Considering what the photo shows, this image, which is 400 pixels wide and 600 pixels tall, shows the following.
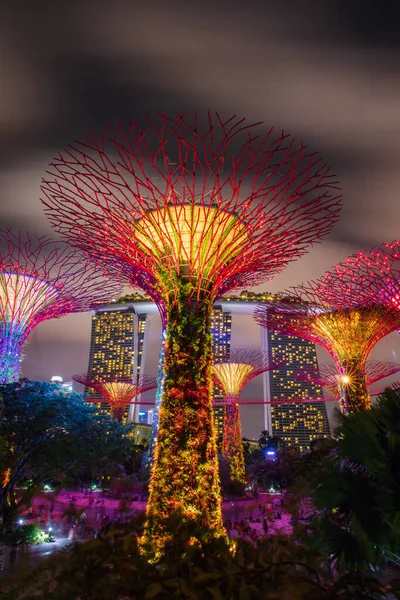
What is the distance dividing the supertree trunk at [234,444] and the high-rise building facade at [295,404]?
2216 inches

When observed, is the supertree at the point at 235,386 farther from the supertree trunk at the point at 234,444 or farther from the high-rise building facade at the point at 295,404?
the high-rise building facade at the point at 295,404

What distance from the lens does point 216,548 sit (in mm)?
1699

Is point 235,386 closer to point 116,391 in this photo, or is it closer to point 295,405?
point 116,391

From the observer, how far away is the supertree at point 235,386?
82.6 ft

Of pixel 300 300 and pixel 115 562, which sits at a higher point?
pixel 300 300

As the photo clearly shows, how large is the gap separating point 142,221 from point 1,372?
10.2 meters

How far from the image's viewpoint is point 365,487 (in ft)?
10.7

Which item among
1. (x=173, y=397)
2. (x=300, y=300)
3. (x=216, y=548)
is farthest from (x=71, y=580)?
(x=300, y=300)

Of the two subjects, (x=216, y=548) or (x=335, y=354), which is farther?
(x=335, y=354)

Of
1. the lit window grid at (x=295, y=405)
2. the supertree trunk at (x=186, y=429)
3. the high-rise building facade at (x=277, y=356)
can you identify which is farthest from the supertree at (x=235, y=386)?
the lit window grid at (x=295, y=405)

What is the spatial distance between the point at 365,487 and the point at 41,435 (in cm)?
1358

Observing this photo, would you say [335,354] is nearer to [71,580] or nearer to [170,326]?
[170,326]

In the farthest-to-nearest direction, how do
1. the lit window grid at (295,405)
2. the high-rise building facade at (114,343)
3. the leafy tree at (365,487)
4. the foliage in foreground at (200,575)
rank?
the high-rise building facade at (114,343) < the lit window grid at (295,405) < the leafy tree at (365,487) < the foliage in foreground at (200,575)

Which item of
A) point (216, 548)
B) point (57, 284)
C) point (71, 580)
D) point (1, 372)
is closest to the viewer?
point (71, 580)
